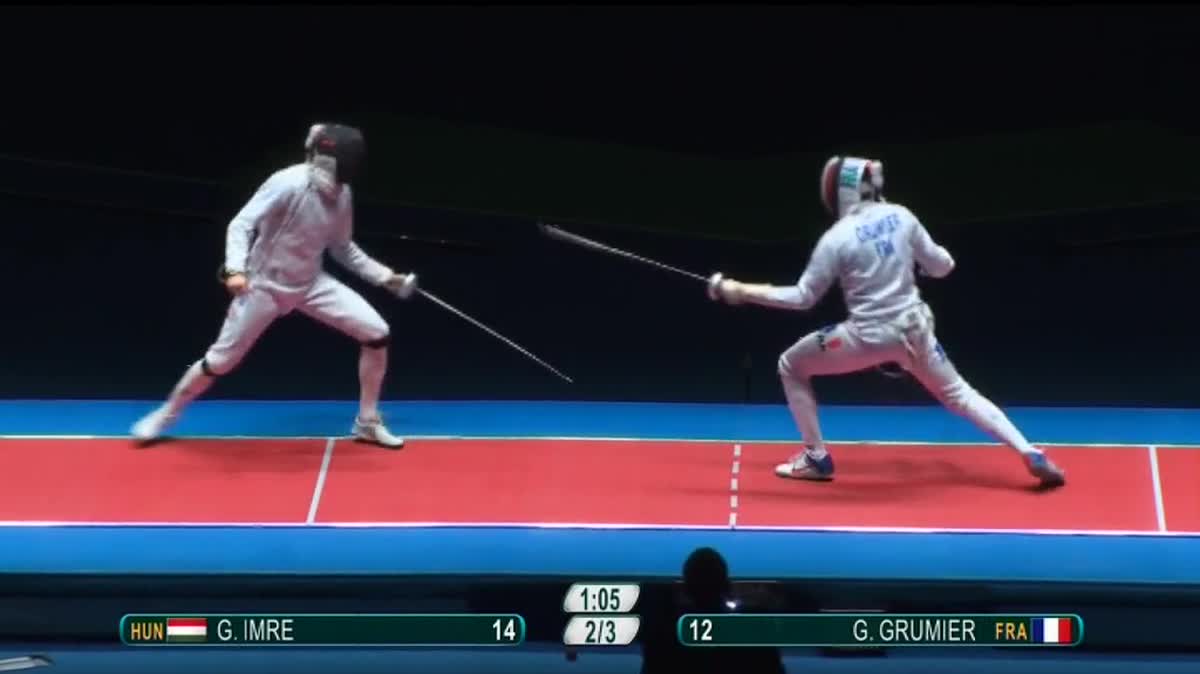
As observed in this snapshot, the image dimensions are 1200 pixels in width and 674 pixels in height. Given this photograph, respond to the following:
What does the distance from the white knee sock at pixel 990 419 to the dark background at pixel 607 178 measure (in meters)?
1.47

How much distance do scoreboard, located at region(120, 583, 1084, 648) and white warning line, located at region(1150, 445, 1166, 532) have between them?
1212 mm

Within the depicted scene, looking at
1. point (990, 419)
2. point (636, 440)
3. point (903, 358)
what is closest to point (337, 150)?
point (636, 440)

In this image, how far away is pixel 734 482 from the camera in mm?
8227

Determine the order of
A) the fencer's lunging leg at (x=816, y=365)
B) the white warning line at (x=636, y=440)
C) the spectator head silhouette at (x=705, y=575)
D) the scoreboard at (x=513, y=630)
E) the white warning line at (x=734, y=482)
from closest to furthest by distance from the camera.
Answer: the spectator head silhouette at (x=705, y=575), the scoreboard at (x=513, y=630), the white warning line at (x=734, y=482), the fencer's lunging leg at (x=816, y=365), the white warning line at (x=636, y=440)

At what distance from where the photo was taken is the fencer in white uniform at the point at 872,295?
7.87 m

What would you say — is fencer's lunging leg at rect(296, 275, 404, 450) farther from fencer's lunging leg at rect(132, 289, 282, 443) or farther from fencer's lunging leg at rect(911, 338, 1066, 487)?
fencer's lunging leg at rect(911, 338, 1066, 487)

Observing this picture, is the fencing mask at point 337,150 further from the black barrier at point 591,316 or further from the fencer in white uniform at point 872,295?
the fencer in white uniform at point 872,295

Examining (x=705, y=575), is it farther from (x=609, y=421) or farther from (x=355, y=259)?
(x=609, y=421)

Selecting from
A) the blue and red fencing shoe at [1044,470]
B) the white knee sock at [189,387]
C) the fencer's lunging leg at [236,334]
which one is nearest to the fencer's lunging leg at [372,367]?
the fencer's lunging leg at [236,334]

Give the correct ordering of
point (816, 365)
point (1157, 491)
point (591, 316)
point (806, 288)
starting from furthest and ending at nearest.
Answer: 1. point (591, 316)
2. point (1157, 491)
3. point (816, 365)
4. point (806, 288)

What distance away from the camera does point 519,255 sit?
9664mm

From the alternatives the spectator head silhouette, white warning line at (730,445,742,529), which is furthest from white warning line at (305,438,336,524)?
the spectator head silhouette

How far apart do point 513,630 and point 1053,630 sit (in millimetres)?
1670

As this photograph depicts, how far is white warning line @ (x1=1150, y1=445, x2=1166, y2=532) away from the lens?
7.83 m
